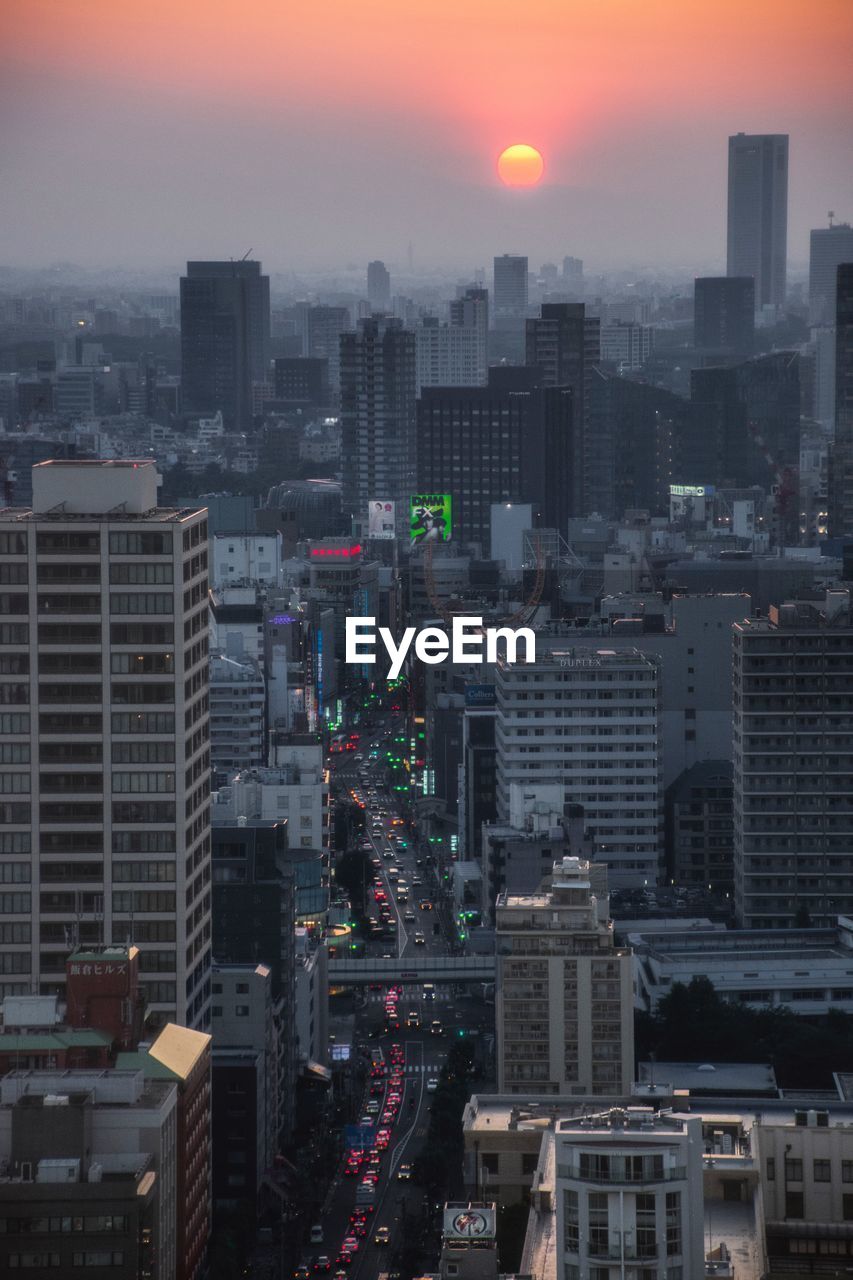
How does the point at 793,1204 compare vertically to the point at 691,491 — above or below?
below

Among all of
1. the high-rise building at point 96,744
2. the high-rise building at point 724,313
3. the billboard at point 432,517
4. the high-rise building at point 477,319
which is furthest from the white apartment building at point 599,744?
the high-rise building at point 724,313

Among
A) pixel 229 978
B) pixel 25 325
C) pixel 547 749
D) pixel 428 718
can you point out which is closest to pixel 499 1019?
pixel 229 978

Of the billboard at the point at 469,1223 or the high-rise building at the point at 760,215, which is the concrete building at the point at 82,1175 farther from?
the high-rise building at the point at 760,215

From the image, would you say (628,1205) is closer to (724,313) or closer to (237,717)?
(237,717)

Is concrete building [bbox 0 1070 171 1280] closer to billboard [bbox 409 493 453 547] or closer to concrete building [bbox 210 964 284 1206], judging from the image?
concrete building [bbox 210 964 284 1206]

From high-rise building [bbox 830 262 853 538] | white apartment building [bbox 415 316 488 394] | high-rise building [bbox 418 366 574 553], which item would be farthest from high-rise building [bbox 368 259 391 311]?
high-rise building [bbox 830 262 853 538]

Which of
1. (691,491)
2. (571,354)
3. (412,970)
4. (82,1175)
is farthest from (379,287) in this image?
(82,1175)

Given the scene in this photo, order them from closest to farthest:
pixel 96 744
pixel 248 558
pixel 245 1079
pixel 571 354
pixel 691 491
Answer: pixel 96 744
pixel 245 1079
pixel 248 558
pixel 691 491
pixel 571 354

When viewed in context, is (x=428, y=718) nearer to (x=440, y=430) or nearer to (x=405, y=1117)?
(x=405, y=1117)
